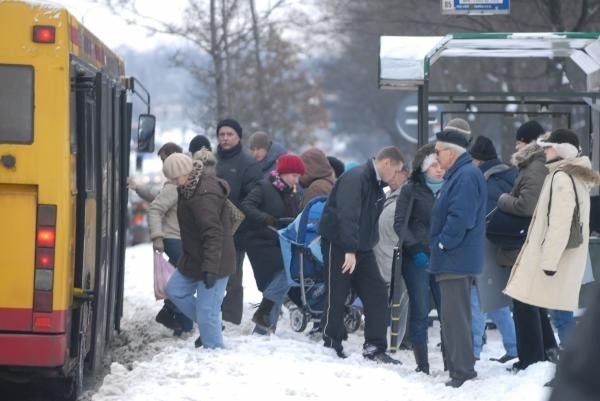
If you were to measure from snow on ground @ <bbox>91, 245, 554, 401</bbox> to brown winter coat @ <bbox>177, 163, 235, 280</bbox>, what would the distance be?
64 cm

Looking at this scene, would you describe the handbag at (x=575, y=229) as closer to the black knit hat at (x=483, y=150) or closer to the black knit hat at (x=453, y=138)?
the black knit hat at (x=453, y=138)

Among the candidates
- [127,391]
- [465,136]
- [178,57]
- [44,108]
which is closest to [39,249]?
[44,108]

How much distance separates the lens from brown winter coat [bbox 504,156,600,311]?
28.3 ft

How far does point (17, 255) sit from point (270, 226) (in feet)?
15.3

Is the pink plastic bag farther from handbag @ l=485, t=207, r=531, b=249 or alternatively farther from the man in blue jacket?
the man in blue jacket

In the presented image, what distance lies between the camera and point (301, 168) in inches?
457

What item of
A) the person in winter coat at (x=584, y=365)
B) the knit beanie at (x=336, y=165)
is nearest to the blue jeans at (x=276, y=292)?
the knit beanie at (x=336, y=165)

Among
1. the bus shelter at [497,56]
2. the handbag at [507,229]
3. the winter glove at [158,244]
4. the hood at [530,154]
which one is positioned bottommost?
the winter glove at [158,244]

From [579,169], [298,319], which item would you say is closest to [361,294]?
[298,319]

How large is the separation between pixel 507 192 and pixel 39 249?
4.83 m

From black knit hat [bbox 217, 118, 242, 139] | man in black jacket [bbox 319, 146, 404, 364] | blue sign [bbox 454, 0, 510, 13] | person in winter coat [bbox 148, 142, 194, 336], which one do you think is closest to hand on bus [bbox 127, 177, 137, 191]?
person in winter coat [bbox 148, 142, 194, 336]

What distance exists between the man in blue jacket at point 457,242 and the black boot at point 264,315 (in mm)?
2738

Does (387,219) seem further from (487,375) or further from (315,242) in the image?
(487,375)

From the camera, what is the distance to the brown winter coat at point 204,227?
31.7ft
